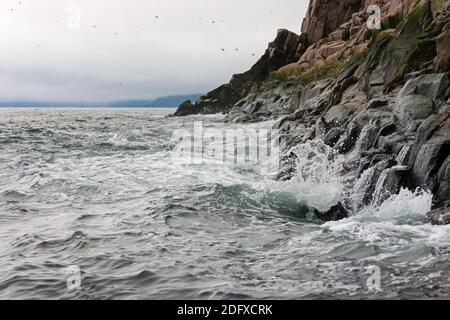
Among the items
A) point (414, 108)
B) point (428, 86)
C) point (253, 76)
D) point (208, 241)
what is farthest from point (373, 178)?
point (253, 76)

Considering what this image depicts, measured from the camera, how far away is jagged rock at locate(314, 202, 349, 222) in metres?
11.3

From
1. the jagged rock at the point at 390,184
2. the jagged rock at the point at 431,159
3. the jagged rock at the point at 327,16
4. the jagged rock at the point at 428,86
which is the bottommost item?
the jagged rock at the point at 390,184

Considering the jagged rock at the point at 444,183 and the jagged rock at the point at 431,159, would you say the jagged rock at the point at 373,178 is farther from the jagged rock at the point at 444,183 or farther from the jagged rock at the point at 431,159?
the jagged rock at the point at 444,183

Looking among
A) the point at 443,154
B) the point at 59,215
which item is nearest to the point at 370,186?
the point at 443,154

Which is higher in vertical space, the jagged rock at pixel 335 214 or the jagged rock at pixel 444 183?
the jagged rock at pixel 444 183

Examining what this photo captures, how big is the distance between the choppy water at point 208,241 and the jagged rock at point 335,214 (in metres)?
0.39

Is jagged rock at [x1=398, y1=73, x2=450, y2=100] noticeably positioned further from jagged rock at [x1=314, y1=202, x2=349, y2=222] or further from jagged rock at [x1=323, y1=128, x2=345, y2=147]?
jagged rock at [x1=314, y1=202, x2=349, y2=222]

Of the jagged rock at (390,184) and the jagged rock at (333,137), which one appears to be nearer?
the jagged rock at (390,184)

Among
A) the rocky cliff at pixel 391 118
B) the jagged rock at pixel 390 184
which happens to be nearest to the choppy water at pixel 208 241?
the jagged rock at pixel 390 184

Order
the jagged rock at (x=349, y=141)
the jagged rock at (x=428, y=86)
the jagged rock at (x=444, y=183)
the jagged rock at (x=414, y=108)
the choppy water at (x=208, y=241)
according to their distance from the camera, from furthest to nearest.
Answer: the jagged rock at (x=349, y=141)
the jagged rock at (x=428, y=86)
the jagged rock at (x=414, y=108)
the jagged rock at (x=444, y=183)
the choppy water at (x=208, y=241)

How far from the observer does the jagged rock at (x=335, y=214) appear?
11.3m

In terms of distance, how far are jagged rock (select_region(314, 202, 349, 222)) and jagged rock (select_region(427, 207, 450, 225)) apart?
1962 mm

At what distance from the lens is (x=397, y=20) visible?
35.6 meters

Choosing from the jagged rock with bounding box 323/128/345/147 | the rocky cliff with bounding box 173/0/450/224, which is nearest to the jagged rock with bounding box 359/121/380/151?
the rocky cliff with bounding box 173/0/450/224
